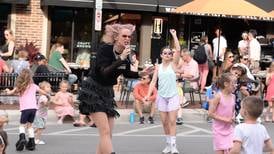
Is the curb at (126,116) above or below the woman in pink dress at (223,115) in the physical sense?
below

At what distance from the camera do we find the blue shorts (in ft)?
32.7

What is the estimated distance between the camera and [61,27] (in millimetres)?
18891

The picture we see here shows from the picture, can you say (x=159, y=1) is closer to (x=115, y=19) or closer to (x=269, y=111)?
(x=115, y=19)

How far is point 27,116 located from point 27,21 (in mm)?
8470

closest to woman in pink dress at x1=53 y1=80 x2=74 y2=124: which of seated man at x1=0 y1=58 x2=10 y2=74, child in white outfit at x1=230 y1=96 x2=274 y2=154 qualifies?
seated man at x1=0 y1=58 x2=10 y2=74

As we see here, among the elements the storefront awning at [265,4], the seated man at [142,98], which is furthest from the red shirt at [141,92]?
the storefront awning at [265,4]

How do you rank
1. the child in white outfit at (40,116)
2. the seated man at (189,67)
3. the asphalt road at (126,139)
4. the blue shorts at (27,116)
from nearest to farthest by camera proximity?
the blue shorts at (27,116), the asphalt road at (126,139), the child in white outfit at (40,116), the seated man at (189,67)

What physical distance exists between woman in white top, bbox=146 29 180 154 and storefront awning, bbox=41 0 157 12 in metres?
8.17

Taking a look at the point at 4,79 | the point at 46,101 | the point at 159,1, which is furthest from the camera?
the point at 159,1


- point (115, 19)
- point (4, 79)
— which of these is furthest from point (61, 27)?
point (4, 79)

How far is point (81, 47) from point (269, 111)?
21.0 ft

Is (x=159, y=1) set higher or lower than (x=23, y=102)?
higher

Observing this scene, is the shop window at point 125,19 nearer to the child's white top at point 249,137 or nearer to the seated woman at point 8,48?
the seated woman at point 8,48

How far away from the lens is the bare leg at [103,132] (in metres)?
7.12
